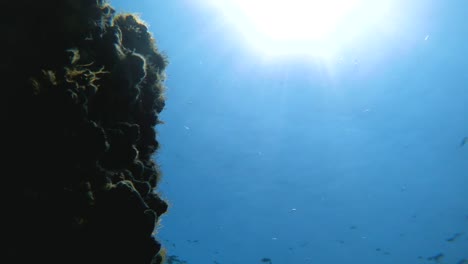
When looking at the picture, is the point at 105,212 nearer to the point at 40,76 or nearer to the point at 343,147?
the point at 40,76

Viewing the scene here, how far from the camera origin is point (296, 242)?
5200 centimetres

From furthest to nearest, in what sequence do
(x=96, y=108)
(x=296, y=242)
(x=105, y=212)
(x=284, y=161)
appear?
(x=296, y=242) < (x=284, y=161) < (x=96, y=108) < (x=105, y=212)

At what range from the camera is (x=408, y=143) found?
32.4m

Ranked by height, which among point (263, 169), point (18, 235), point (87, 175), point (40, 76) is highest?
point (263, 169)

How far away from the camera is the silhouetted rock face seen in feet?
17.9

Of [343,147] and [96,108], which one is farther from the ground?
[343,147]

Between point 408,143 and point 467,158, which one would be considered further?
point 467,158

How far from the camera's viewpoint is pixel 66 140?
18.5 feet

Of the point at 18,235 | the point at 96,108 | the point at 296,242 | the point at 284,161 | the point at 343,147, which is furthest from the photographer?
the point at 296,242

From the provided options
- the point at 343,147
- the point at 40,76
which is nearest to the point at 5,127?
the point at 40,76

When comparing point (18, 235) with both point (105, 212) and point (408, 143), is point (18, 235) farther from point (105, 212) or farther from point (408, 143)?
point (408, 143)

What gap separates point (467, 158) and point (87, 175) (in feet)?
126

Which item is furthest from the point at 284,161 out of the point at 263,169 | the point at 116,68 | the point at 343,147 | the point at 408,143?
the point at 116,68

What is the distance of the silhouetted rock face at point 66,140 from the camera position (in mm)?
5461
